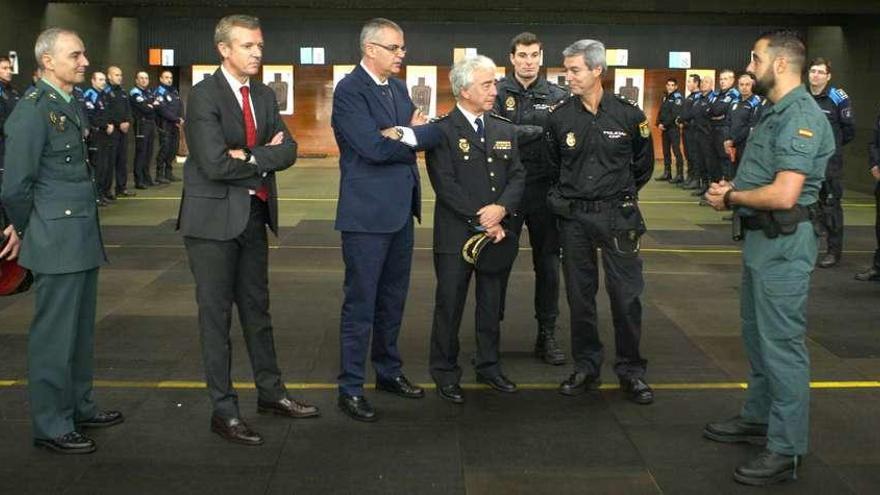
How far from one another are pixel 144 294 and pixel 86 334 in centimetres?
345

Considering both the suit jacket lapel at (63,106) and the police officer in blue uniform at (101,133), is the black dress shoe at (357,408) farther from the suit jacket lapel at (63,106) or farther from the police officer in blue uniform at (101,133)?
the police officer in blue uniform at (101,133)

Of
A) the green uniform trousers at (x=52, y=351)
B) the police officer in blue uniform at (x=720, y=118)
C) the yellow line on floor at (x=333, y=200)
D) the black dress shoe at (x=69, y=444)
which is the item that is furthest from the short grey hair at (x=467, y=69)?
the police officer in blue uniform at (x=720, y=118)

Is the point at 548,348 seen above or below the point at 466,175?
below

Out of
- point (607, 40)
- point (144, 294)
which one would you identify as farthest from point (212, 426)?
point (607, 40)

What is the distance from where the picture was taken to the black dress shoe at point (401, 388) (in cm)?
590

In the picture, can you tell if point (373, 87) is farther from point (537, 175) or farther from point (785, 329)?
point (785, 329)

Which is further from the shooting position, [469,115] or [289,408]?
[469,115]

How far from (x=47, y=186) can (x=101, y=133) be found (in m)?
11.2

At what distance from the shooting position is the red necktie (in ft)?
16.9

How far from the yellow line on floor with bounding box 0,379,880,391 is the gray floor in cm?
2

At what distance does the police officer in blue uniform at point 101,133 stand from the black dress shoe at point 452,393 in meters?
10.4

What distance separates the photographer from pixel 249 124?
5.19m

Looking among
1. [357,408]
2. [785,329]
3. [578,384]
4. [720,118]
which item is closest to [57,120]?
[357,408]

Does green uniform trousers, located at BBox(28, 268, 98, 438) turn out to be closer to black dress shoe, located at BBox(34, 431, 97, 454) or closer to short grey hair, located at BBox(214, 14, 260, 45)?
black dress shoe, located at BBox(34, 431, 97, 454)
